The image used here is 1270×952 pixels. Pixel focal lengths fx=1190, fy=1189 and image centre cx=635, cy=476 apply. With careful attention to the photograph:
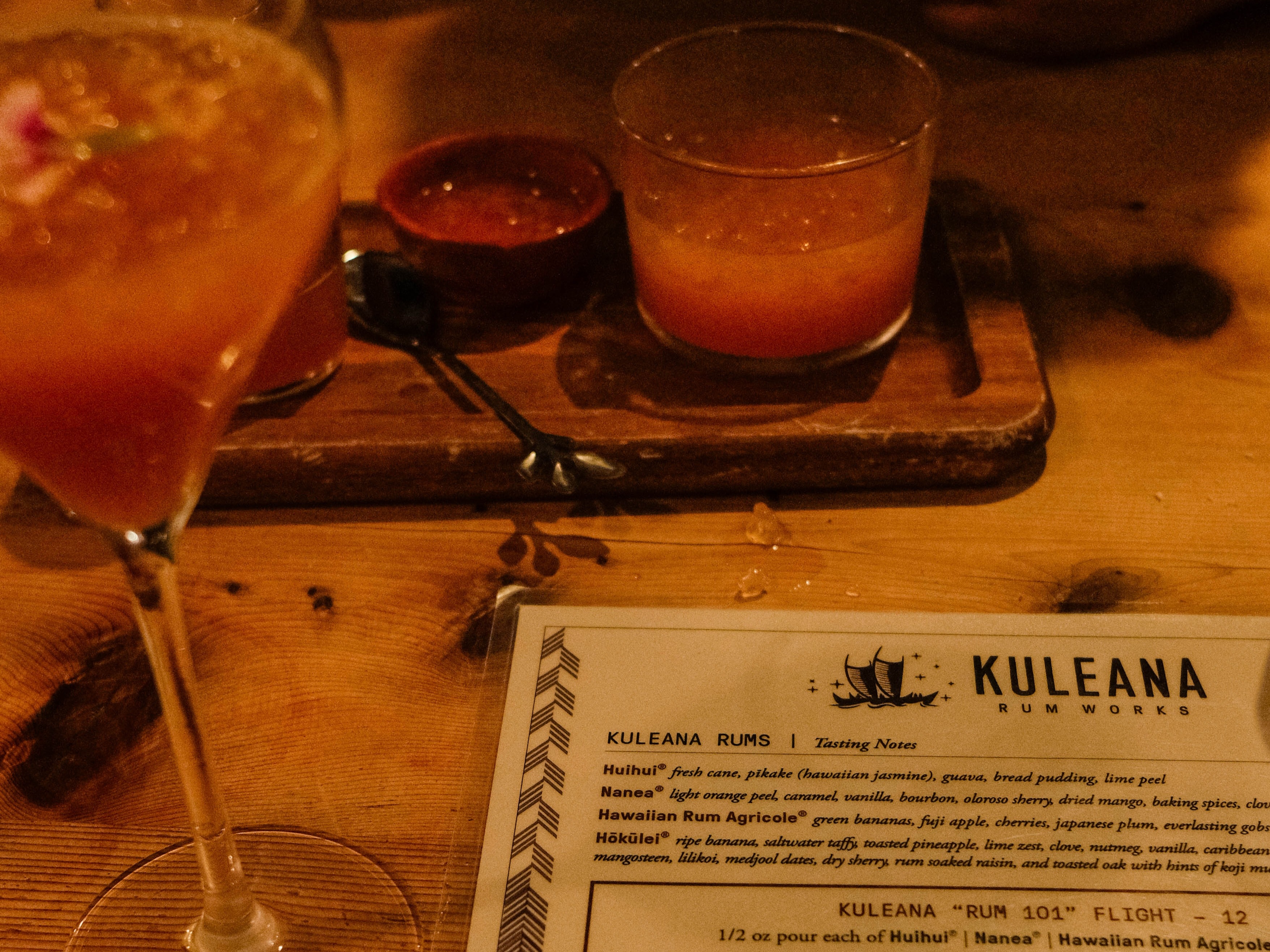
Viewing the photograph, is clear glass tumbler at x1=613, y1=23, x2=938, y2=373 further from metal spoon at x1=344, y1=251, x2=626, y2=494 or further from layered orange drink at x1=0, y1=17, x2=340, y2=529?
layered orange drink at x1=0, y1=17, x2=340, y2=529

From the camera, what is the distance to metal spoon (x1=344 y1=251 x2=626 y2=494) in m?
0.77

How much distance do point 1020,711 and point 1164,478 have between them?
0.25 meters

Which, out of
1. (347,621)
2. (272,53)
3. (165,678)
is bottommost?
(347,621)

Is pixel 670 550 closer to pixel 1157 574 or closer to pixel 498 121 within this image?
pixel 1157 574

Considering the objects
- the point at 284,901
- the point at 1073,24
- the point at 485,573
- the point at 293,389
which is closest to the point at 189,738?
the point at 284,901

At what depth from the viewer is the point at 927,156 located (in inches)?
32.1

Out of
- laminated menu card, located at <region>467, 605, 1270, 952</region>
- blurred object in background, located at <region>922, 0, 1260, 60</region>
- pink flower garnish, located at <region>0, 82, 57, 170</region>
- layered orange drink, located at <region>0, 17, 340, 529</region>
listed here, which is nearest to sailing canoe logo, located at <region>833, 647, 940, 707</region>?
laminated menu card, located at <region>467, 605, 1270, 952</region>

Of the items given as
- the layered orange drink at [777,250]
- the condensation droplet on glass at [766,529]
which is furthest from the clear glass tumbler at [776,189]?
the condensation droplet on glass at [766,529]

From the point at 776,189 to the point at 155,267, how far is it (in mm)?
491

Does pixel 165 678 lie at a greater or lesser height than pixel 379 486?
greater

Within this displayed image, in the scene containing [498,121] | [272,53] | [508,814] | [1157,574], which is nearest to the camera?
[272,53]

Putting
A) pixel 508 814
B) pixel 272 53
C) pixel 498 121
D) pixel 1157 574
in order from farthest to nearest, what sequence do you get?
pixel 498 121 → pixel 1157 574 → pixel 508 814 → pixel 272 53

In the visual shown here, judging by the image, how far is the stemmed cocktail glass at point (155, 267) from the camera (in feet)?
Result: 1.30


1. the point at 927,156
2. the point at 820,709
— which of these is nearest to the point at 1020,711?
the point at 820,709
